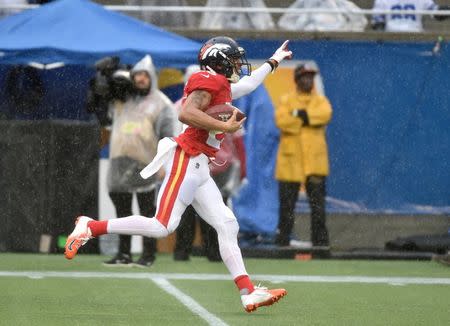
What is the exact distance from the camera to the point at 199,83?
10.2 metres

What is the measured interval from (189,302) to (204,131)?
1.30m

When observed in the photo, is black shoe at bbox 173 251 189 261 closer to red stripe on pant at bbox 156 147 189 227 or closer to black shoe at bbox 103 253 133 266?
black shoe at bbox 103 253 133 266

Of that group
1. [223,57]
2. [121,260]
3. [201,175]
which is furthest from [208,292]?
[121,260]

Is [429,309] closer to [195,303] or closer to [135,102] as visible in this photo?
[195,303]

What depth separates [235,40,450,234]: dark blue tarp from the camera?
1695 cm

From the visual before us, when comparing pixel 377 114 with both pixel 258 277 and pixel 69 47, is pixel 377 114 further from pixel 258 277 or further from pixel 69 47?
pixel 258 277

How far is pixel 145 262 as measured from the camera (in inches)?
573

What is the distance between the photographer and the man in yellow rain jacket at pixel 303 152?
1605 cm

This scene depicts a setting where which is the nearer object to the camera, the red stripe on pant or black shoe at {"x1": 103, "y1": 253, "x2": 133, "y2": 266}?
the red stripe on pant

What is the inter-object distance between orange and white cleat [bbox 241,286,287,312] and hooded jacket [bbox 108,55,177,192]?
4.84 meters

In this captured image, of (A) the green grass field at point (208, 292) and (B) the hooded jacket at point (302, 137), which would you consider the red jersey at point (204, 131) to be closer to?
(A) the green grass field at point (208, 292)

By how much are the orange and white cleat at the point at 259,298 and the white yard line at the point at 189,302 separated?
0.82 ft

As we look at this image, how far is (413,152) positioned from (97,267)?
4488mm

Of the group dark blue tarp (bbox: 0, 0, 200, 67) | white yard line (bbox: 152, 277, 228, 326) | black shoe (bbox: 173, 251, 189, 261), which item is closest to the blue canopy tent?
dark blue tarp (bbox: 0, 0, 200, 67)
